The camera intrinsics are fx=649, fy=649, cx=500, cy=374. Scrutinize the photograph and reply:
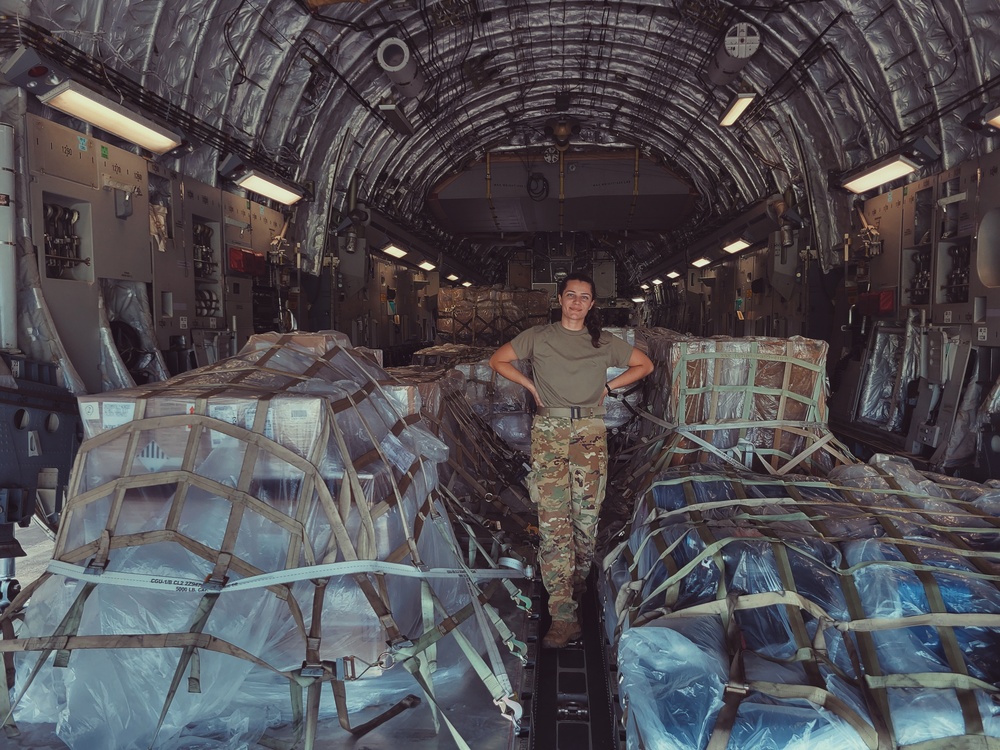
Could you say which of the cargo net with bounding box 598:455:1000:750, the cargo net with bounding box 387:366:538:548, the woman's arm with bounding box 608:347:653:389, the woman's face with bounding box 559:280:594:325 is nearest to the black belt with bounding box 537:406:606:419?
the woman's arm with bounding box 608:347:653:389

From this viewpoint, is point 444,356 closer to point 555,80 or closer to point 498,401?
point 498,401

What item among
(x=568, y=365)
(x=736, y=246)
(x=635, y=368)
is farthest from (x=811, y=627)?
(x=736, y=246)

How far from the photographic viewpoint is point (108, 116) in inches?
223

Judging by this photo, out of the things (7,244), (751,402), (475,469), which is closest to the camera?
(7,244)

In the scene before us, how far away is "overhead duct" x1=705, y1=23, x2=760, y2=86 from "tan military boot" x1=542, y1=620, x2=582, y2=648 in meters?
8.25

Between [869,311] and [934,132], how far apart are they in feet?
7.93

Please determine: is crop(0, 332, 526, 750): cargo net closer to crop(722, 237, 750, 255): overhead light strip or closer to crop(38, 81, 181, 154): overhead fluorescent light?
crop(38, 81, 181, 154): overhead fluorescent light

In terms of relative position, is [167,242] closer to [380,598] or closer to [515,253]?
[380,598]

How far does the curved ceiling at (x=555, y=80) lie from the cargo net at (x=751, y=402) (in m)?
3.60

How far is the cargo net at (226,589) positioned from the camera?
254 centimetres

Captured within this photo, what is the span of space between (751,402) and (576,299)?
216cm

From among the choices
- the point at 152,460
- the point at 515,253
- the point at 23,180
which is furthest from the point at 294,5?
the point at 515,253

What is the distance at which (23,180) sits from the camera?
4.91 metres

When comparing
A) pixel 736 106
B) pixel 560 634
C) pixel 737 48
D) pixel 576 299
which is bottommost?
pixel 560 634
